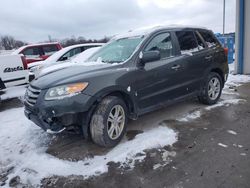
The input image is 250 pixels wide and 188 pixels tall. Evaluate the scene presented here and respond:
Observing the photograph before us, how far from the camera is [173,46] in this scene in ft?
18.0

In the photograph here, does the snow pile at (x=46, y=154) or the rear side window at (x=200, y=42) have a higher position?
the rear side window at (x=200, y=42)

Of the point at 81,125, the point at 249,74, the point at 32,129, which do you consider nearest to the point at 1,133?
the point at 32,129

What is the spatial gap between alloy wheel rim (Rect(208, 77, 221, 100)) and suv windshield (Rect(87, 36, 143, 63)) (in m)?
2.21

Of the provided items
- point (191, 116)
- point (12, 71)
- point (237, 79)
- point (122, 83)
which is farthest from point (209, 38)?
point (12, 71)

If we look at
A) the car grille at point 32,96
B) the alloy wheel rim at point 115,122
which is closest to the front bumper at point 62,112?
the car grille at point 32,96

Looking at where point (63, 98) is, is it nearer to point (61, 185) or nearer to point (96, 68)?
point (96, 68)

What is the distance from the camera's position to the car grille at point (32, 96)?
13.9 feet

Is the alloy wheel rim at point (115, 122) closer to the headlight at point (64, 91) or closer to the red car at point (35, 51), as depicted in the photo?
the headlight at point (64, 91)

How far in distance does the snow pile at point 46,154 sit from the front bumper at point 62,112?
503 mm

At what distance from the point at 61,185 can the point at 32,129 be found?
7.15 ft

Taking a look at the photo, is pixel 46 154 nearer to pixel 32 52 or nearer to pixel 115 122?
pixel 115 122

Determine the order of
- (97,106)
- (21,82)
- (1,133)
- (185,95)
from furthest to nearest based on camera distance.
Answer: (21,82), (185,95), (1,133), (97,106)

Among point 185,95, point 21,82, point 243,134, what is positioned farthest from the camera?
point 21,82

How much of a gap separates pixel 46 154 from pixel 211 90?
393 cm
